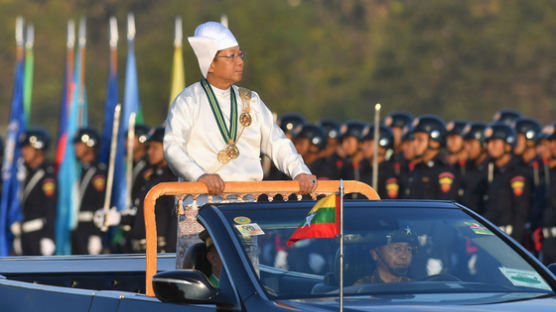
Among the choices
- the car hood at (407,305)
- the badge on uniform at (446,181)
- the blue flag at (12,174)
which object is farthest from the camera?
the blue flag at (12,174)

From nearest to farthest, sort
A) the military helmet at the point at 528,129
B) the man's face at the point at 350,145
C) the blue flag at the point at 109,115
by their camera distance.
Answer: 1. the military helmet at the point at 528,129
2. the man's face at the point at 350,145
3. the blue flag at the point at 109,115

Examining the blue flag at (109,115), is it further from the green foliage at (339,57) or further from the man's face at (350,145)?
the green foliage at (339,57)

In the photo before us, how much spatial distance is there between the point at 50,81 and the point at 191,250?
6394cm

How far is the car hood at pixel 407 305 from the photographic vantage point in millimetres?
5578

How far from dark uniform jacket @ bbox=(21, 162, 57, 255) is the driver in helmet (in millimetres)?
13097

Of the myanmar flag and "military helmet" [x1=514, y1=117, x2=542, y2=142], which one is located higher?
"military helmet" [x1=514, y1=117, x2=542, y2=142]

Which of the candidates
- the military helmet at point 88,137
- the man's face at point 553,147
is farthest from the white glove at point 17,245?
the man's face at point 553,147

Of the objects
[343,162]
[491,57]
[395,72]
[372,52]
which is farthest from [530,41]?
[343,162]

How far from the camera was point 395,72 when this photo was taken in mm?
63656

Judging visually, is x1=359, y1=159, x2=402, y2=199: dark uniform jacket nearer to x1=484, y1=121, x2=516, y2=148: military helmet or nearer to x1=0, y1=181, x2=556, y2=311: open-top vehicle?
x1=484, y1=121, x2=516, y2=148: military helmet

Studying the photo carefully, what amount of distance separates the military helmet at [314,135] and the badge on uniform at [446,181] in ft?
8.12

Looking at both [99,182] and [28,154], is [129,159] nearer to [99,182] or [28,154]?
[99,182]

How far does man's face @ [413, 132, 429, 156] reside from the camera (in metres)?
17.8

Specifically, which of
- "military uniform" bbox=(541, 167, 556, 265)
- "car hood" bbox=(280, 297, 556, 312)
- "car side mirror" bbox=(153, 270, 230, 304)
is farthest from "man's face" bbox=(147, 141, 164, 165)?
"car hood" bbox=(280, 297, 556, 312)
